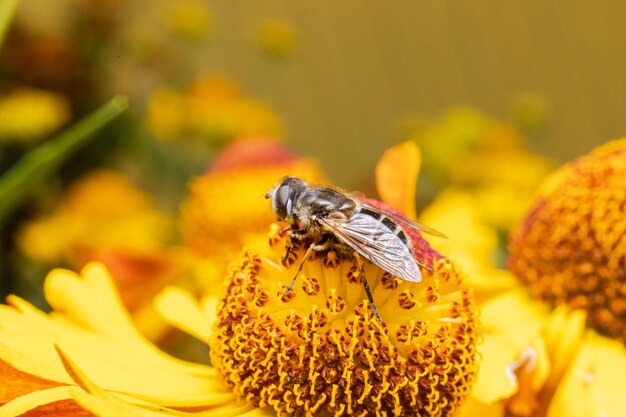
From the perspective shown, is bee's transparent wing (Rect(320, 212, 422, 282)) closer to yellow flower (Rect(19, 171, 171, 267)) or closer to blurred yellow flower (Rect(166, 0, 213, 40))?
yellow flower (Rect(19, 171, 171, 267))

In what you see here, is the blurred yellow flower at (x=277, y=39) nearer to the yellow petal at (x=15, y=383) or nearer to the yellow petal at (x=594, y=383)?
the yellow petal at (x=594, y=383)

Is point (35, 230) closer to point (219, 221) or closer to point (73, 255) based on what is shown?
point (73, 255)

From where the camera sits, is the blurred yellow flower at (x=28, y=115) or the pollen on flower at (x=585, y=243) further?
the blurred yellow flower at (x=28, y=115)

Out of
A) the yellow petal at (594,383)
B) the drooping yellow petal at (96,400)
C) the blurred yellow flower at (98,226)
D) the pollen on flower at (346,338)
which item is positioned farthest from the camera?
the blurred yellow flower at (98,226)

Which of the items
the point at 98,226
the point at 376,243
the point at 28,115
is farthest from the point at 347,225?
the point at 98,226

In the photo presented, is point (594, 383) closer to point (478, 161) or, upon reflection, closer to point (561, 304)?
point (561, 304)

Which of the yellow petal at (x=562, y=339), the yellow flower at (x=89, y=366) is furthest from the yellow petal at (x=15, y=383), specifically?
the yellow petal at (x=562, y=339)

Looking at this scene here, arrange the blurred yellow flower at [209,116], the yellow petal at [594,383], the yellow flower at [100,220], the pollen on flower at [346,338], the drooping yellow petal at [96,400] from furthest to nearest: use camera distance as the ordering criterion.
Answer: the blurred yellow flower at [209,116] → the yellow flower at [100,220] → the yellow petal at [594,383] → the pollen on flower at [346,338] → the drooping yellow petal at [96,400]
